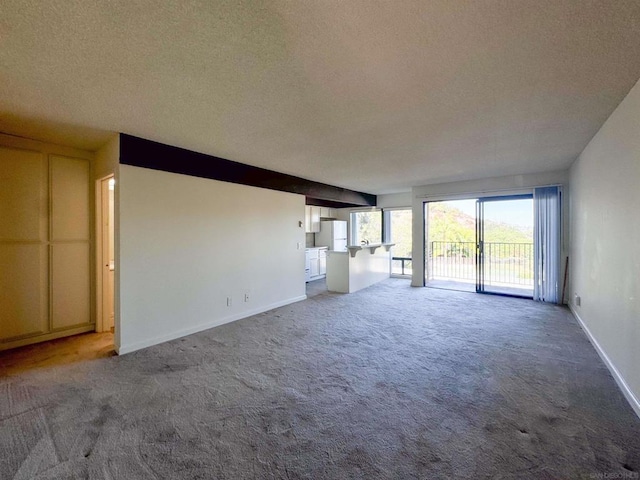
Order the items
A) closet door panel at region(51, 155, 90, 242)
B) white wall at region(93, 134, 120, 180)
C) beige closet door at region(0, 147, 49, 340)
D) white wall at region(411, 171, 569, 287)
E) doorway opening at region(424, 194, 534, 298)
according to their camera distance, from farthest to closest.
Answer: doorway opening at region(424, 194, 534, 298)
white wall at region(411, 171, 569, 287)
closet door panel at region(51, 155, 90, 242)
beige closet door at region(0, 147, 49, 340)
white wall at region(93, 134, 120, 180)

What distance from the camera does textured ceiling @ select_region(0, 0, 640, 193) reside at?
4.60 feet

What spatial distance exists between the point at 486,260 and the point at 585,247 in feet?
8.11

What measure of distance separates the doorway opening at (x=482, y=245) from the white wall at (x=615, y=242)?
197cm

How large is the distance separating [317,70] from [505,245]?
6.21 m

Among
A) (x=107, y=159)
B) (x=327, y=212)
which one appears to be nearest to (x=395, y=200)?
(x=327, y=212)

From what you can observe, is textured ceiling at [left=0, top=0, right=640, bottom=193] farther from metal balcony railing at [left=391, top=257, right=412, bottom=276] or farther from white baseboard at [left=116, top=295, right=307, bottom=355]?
metal balcony railing at [left=391, top=257, right=412, bottom=276]

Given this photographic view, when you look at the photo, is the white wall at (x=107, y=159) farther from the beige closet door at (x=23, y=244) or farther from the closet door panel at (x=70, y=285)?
the closet door panel at (x=70, y=285)

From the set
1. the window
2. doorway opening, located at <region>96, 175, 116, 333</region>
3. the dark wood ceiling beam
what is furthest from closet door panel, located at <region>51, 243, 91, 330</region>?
the window

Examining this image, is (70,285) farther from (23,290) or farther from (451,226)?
(451,226)

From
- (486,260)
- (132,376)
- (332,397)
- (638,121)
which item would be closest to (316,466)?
(332,397)

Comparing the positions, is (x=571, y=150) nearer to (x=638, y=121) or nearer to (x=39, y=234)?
(x=638, y=121)

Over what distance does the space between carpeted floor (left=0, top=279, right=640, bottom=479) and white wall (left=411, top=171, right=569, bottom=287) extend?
2890 mm

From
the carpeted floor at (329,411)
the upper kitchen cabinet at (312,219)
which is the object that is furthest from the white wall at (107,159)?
the upper kitchen cabinet at (312,219)

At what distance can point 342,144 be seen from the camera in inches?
136
